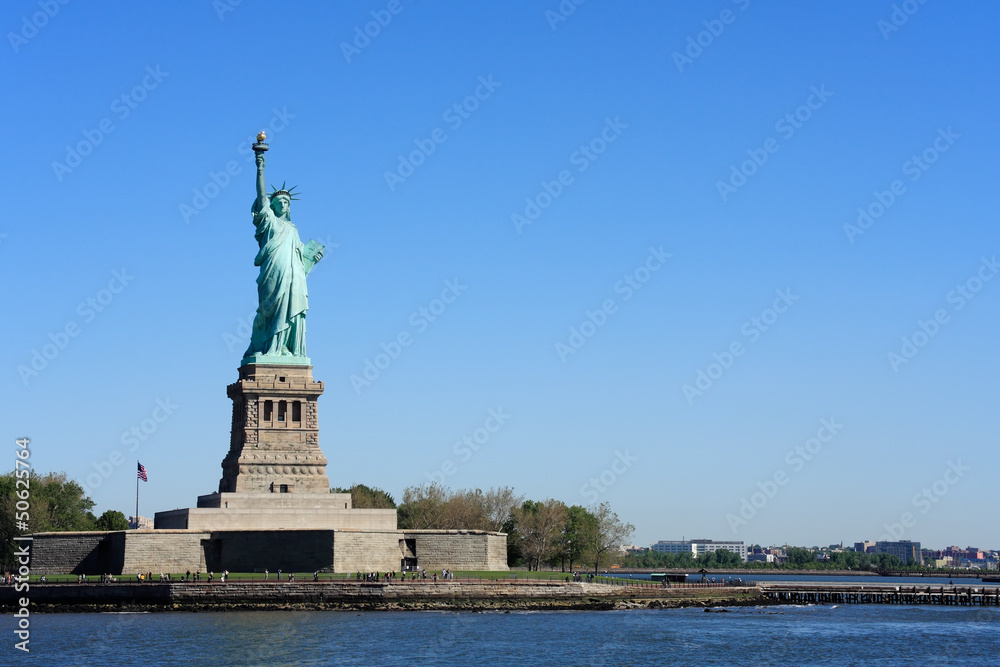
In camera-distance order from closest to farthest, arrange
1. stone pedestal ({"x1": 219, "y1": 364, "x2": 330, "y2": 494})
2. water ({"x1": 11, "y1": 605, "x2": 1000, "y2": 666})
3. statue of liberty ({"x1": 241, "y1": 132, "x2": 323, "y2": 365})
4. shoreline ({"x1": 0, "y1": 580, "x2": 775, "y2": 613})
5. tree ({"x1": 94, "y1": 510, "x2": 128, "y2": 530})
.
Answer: water ({"x1": 11, "y1": 605, "x2": 1000, "y2": 666})
shoreline ({"x1": 0, "y1": 580, "x2": 775, "y2": 613})
stone pedestal ({"x1": 219, "y1": 364, "x2": 330, "y2": 494})
statue of liberty ({"x1": 241, "y1": 132, "x2": 323, "y2": 365})
tree ({"x1": 94, "y1": 510, "x2": 128, "y2": 530})

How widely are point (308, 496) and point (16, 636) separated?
20.2 meters

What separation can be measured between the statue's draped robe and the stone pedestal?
57.1 inches

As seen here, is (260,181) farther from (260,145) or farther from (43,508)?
(43,508)

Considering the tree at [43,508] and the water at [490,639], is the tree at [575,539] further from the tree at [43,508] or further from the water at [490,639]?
the tree at [43,508]

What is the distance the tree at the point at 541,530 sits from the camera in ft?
288

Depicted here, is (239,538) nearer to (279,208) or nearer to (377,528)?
(377,528)

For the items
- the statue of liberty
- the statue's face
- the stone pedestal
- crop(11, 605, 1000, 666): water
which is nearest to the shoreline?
crop(11, 605, 1000, 666): water

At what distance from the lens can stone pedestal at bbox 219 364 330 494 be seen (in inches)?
2709

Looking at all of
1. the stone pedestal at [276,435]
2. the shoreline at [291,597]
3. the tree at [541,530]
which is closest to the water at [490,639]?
the shoreline at [291,597]

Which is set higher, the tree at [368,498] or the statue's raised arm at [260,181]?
the statue's raised arm at [260,181]

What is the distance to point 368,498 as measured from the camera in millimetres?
94438

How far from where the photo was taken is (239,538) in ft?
212

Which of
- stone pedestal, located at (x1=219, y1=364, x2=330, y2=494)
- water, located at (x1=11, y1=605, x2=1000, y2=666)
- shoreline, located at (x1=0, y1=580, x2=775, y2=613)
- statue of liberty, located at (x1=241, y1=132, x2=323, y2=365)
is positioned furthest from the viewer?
statue of liberty, located at (x1=241, y1=132, x2=323, y2=365)

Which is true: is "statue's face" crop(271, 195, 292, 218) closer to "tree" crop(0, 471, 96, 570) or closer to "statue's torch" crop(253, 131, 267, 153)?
"statue's torch" crop(253, 131, 267, 153)
